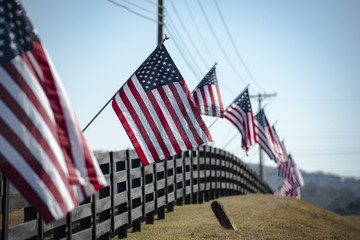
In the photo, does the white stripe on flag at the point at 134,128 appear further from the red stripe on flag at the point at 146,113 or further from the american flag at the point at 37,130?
the american flag at the point at 37,130

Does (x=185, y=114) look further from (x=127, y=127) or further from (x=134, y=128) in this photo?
(x=127, y=127)

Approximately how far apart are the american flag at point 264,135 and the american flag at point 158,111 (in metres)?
10.5

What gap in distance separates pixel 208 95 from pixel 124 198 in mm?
4951

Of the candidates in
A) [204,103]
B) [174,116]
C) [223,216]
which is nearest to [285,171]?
[204,103]

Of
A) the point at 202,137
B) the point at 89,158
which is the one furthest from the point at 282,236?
the point at 89,158

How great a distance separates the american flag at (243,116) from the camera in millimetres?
14430

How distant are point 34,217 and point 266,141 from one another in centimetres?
1320

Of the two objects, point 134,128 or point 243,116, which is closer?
point 134,128

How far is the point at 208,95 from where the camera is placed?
12.1 m

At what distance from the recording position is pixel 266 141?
1748cm

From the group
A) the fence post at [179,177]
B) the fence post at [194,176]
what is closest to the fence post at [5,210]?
the fence post at [179,177]

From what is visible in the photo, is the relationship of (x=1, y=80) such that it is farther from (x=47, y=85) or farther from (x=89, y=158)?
(x=89, y=158)

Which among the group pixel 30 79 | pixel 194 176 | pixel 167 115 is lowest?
pixel 194 176

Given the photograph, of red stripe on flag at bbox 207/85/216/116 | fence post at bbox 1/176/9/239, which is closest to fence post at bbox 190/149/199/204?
red stripe on flag at bbox 207/85/216/116
